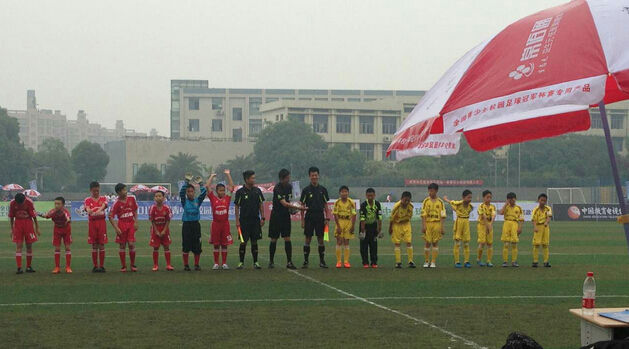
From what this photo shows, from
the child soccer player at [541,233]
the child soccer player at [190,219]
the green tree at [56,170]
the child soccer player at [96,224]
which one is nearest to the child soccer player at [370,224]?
the child soccer player at [190,219]

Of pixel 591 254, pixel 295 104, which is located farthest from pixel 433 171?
pixel 591 254

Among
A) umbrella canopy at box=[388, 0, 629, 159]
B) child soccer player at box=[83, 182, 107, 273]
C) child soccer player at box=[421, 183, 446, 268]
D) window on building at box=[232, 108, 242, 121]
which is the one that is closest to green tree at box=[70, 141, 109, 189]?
window on building at box=[232, 108, 242, 121]

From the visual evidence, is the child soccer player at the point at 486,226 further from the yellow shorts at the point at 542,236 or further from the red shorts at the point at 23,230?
the red shorts at the point at 23,230

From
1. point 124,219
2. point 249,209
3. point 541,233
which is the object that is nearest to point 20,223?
point 124,219

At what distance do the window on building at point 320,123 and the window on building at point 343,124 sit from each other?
1.83 m

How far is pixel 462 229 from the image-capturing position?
22.2m

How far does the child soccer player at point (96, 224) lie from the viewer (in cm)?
2023

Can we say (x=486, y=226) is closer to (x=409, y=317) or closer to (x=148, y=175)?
(x=409, y=317)

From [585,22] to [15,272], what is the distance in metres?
16.9

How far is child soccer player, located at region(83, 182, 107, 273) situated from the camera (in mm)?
20234

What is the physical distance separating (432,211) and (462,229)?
932 mm

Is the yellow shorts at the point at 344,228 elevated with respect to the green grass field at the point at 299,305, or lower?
elevated

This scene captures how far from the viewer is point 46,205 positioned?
58.3m

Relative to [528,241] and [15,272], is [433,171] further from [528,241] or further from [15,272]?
[15,272]
